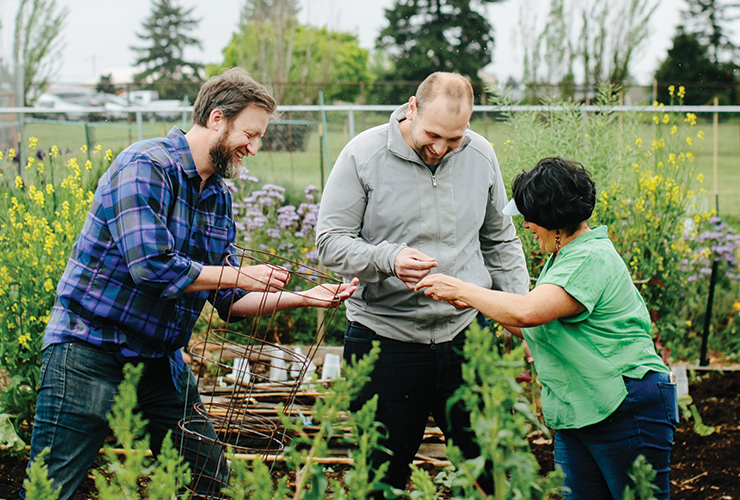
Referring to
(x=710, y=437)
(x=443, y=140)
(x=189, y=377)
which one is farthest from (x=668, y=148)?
(x=189, y=377)

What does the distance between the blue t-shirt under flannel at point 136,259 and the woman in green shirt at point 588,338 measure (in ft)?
2.64

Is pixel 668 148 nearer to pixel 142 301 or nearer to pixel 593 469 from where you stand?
pixel 593 469

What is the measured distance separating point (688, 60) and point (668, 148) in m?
29.6

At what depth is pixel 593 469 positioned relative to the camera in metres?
2.13

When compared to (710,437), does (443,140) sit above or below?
above

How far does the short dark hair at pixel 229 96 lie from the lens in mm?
2201

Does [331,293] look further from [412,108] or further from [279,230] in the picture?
[279,230]

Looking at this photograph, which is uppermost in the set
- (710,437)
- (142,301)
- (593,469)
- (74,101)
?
(74,101)

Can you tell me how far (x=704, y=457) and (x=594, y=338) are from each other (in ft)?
6.60

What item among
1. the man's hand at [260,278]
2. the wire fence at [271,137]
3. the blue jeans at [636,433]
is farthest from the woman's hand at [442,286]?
the wire fence at [271,137]

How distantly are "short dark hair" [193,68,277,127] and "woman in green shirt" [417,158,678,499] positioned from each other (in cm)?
82

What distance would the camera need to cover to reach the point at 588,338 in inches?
80.7

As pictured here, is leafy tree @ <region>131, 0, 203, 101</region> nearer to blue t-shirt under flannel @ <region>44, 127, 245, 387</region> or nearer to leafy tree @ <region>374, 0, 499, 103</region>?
leafy tree @ <region>374, 0, 499, 103</region>

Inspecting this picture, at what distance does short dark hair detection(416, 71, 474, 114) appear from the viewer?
2236 mm
